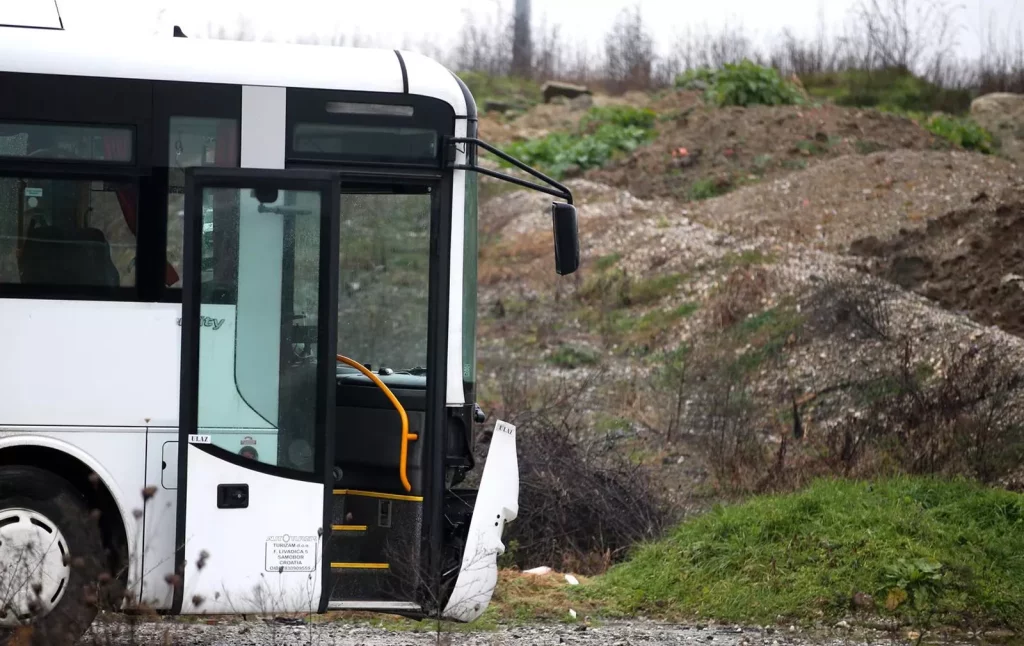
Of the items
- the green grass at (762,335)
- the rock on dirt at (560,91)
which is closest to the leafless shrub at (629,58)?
the rock on dirt at (560,91)

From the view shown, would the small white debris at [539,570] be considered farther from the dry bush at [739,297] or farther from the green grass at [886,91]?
the green grass at [886,91]

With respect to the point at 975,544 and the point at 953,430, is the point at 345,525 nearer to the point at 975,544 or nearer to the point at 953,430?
the point at 975,544

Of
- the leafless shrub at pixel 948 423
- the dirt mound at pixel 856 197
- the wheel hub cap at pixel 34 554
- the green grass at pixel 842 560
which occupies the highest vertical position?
the dirt mound at pixel 856 197

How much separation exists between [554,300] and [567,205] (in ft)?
46.5

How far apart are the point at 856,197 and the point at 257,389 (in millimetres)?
18359

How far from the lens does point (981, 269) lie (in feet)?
52.4

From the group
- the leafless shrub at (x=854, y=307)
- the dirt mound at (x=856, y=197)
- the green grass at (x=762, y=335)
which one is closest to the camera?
the leafless shrub at (x=854, y=307)

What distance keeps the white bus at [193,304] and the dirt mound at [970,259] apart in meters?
10.8

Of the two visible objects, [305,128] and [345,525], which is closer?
[305,128]

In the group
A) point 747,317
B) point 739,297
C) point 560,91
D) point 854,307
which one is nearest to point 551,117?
point 560,91

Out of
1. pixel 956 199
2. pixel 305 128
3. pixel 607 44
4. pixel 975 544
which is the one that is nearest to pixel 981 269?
pixel 956 199

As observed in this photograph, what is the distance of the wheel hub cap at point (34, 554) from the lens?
5.48m

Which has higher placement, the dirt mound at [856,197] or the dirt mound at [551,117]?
the dirt mound at [551,117]

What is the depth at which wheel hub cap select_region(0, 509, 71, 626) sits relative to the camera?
548 centimetres
